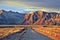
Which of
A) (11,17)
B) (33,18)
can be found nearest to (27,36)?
(33,18)

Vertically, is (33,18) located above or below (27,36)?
above

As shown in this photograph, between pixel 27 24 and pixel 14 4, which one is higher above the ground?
pixel 14 4

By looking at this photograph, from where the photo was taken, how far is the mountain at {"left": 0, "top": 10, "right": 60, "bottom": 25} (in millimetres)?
4617

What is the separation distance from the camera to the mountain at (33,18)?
4617 mm

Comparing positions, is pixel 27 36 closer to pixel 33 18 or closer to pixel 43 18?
pixel 33 18

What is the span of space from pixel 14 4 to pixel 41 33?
104cm

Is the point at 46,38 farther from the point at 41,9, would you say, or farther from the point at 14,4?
the point at 14,4

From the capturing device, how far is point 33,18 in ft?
15.5

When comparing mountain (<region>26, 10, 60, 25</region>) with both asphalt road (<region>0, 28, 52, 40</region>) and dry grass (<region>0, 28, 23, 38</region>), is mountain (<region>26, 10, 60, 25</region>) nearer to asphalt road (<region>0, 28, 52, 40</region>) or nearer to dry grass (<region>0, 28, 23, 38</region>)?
asphalt road (<region>0, 28, 52, 40</region>)

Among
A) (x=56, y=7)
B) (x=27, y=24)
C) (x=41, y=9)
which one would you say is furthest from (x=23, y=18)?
(x=56, y=7)

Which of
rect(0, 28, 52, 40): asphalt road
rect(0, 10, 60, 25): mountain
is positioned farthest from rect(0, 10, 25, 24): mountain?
rect(0, 28, 52, 40): asphalt road

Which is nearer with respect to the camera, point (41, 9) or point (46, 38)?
point (46, 38)

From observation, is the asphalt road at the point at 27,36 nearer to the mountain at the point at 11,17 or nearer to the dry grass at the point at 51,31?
the dry grass at the point at 51,31

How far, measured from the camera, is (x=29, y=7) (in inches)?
187
